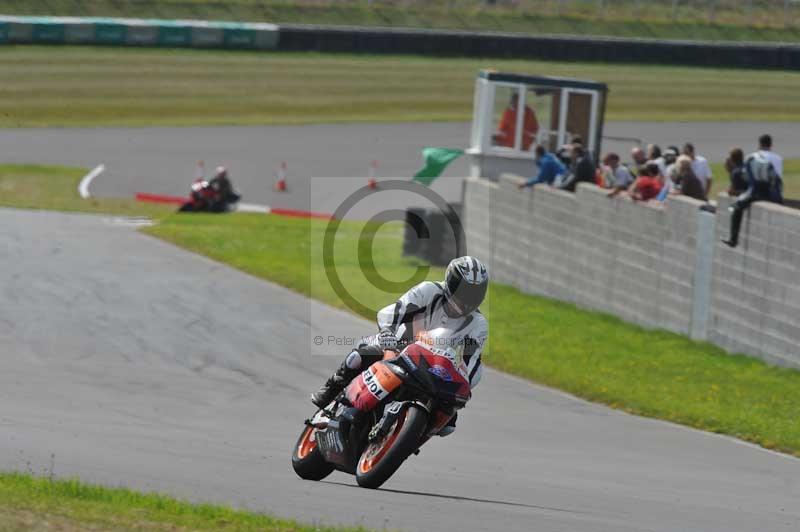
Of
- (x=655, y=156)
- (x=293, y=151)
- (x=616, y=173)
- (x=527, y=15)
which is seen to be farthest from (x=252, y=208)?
(x=527, y=15)

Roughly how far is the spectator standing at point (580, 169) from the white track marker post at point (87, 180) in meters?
14.9

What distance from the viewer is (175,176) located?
35188 millimetres

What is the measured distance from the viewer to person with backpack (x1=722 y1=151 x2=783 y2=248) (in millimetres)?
15820

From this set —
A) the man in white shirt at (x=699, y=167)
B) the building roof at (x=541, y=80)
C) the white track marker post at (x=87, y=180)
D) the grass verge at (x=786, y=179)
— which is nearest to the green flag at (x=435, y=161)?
the building roof at (x=541, y=80)

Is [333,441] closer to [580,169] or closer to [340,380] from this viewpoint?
[340,380]

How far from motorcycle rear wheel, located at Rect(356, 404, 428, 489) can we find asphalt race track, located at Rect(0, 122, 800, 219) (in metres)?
23.2

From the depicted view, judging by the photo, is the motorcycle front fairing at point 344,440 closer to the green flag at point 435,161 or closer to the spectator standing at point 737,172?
the spectator standing at point 737,172

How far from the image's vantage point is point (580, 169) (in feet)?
68.2

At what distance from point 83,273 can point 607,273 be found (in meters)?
8.08

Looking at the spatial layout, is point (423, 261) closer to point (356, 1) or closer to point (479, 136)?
point (479, 136)

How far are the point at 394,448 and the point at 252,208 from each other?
23.5m

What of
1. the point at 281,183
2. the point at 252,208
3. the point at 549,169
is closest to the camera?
the point at 549,169

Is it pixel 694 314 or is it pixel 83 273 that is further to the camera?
pixel 83 273

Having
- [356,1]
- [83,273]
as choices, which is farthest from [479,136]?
[356,1]
